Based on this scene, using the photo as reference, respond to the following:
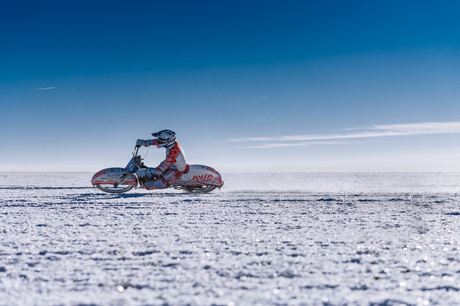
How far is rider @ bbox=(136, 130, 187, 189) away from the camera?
10.8 metres

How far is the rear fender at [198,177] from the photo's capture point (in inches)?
439

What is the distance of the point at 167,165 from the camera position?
10.9 meters

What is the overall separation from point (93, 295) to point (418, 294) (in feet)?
7.47

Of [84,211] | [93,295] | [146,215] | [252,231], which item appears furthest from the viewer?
[84,211]

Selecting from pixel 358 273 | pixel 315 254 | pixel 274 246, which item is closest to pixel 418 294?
pixel 358 273

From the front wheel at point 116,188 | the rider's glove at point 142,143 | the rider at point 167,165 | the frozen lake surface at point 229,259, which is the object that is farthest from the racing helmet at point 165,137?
the frozen lake surface at point 229,259

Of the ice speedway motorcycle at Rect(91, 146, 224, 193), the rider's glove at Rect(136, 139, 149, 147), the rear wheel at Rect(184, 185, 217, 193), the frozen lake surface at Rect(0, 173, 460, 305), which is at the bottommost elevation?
the frozen lake surface at Rect(0, 173, 460, 305)

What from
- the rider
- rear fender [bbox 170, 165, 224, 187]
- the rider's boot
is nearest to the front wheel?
the rider's boot

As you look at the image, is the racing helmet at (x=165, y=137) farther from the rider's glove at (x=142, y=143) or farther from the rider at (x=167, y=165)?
the rider's glove at (x=142, y=143)

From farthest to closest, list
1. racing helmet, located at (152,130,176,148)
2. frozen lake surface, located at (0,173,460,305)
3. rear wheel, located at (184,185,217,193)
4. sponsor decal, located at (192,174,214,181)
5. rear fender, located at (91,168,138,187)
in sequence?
1. rear wheel, located at (184,185,217,193)
2. sponsor decal, located at (192,174,214,181)
3. rear fender, located at (91,168,138,187)
4. racing helmet, located at (152,130,176,148)
5. frozen lake surface, located at (0,173,460,305)

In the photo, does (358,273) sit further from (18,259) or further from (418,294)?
(18,259)

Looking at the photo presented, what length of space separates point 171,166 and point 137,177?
1.13 meters

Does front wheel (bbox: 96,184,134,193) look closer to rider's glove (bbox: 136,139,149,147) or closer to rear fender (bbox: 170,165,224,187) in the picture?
rider's glove (bbox: 136,139,149,147)

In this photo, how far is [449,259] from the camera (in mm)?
A: 3363
